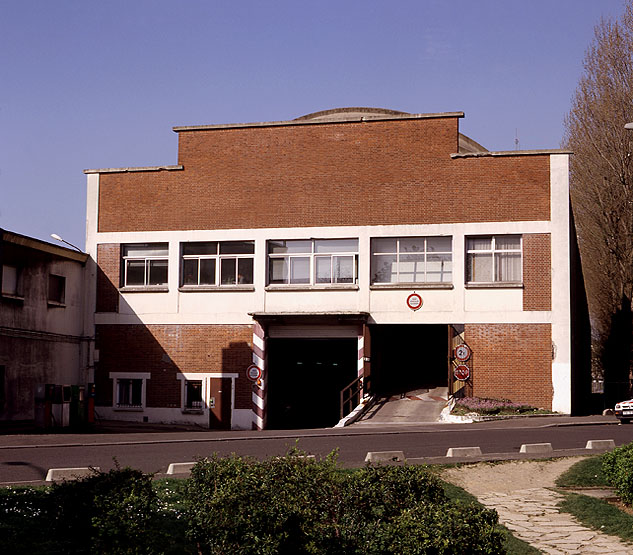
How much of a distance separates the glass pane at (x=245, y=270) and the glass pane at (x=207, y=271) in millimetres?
1036

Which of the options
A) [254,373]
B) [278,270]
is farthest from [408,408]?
[278,270]

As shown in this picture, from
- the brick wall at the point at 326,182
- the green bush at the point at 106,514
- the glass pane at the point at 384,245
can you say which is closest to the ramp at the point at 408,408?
the glass pane at the point at 384,245

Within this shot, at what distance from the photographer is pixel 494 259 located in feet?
104

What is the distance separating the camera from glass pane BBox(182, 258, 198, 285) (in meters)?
34.0

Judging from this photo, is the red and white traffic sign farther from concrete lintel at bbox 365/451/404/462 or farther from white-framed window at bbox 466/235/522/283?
concrete lintel at bbox 365/451/404/462

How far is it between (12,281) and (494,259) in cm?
1711

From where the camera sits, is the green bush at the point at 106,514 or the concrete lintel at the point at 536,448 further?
the concrete lintel at the point at 536,448

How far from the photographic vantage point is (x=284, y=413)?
36.8 m

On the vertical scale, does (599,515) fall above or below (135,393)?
below

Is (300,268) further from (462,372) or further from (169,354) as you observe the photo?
(462,372)

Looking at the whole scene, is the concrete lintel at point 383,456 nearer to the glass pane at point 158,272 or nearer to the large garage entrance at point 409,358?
the large garage entrance at point 409,358

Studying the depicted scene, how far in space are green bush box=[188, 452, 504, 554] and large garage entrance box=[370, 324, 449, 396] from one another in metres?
26.1

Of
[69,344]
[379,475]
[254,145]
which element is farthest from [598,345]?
[379,475]

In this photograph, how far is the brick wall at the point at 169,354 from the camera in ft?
109
